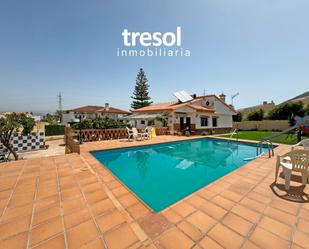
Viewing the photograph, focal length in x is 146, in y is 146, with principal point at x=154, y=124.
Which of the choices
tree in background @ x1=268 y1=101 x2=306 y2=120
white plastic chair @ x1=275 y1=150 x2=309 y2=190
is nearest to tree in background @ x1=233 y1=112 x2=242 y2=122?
tree in background @ x1=268 y1=101 x2=306 y2=120

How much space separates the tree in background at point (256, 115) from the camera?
87.8ft

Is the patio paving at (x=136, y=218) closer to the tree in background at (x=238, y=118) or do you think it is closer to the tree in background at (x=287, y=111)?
the tree in background at (x=287, y=111)

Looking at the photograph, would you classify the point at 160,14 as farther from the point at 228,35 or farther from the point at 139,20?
the point at 228,35

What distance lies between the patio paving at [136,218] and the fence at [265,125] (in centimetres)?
2255

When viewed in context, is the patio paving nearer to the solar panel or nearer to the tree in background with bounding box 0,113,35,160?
the tree in background with bounding box 0,113,35,160

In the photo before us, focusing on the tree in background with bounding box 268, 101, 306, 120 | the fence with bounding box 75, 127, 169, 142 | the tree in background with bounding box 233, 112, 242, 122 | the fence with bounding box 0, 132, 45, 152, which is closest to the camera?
the fence with bounding box 0, 132, 45, 152

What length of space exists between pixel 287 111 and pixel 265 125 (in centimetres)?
363

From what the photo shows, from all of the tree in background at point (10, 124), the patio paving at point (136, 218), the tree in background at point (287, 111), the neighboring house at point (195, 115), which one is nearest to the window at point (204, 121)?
the neighboring house at point (195, 115)

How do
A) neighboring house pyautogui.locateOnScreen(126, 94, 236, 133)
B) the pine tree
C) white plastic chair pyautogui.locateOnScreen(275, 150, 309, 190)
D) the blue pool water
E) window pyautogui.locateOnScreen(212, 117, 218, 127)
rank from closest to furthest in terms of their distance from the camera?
white plastic chair pyautogui.locateOnScreen(275, 150, 309, 190)
the blue pool water
neighboring house pyautogui.locateOnScreen(126, 94, 236, 133)
window pyautogui.locateOnScreen(212, 117, 218, 127)
the pine tree

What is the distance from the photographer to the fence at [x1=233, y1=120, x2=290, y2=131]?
23.1m

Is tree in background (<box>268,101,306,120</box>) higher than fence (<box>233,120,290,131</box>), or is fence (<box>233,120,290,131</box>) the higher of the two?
tree in background (<box>268,101,306,120</box>)

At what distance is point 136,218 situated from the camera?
2811 mm

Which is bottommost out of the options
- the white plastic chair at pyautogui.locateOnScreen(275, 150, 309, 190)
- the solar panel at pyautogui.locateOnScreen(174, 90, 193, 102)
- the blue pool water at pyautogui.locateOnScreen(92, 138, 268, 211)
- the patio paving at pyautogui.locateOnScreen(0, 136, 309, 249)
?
the blue pool water at pyautogui.locateOnScreen(92, 138, 268, 211)

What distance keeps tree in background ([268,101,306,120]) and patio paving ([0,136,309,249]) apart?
25.8 metres
